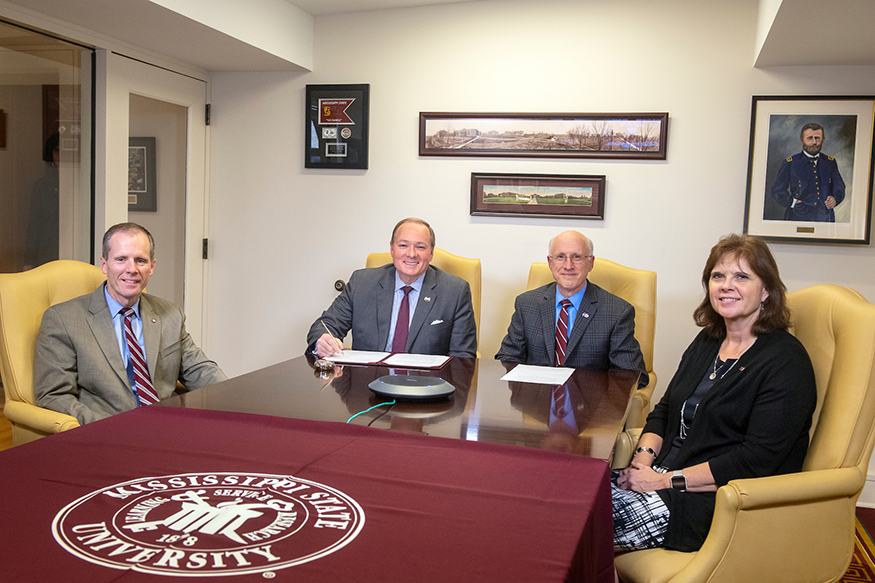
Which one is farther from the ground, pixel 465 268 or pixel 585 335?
pixel 465 268

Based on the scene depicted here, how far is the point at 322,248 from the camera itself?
14.1ft

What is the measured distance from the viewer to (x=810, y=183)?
3477mm

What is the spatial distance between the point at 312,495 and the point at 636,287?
242 cm

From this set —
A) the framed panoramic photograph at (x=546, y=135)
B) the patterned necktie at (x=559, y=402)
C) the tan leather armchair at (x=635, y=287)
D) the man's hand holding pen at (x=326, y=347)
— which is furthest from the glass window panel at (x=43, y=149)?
the patterned necktie at (x=559, y=402)

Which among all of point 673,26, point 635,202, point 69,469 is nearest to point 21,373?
point 69,469

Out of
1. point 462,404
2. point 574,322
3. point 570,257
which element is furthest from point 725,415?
point 570,257

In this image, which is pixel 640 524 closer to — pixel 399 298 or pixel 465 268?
pixel 399 298

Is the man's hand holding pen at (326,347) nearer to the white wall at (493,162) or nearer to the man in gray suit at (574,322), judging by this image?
the man in gray suit at (574,322)

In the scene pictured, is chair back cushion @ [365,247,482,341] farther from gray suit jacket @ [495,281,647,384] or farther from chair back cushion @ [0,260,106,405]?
chair back cushion @ [0,260,106,405]

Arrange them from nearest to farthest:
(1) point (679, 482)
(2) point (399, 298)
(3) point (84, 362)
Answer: (1) point (679, 482) < (3) point (84, 362) < (2) point (399, 298)

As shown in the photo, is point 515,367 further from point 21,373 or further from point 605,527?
point 21,373

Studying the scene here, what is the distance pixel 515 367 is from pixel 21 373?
1641 mm

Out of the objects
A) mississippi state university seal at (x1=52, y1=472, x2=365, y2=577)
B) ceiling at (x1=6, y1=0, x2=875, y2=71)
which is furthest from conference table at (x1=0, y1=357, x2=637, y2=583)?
ceiling at (x1=6, y1=0, x2=875, y2=71)

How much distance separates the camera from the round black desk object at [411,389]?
6.14 ft
